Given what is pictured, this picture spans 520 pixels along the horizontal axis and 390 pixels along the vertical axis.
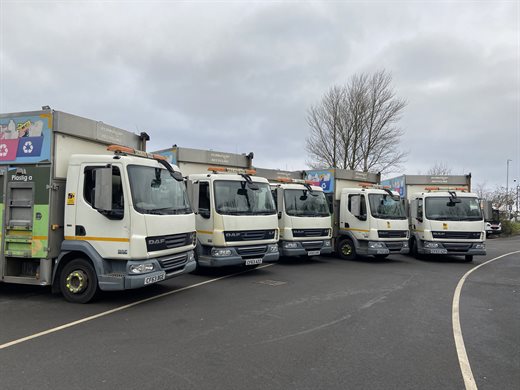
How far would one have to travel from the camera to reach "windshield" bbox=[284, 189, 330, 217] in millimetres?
12609

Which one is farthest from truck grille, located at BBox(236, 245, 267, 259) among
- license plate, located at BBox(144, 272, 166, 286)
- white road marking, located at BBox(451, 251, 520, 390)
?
white road marking, located at BBox(451, 251, 520, 390)

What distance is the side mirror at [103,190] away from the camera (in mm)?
6430

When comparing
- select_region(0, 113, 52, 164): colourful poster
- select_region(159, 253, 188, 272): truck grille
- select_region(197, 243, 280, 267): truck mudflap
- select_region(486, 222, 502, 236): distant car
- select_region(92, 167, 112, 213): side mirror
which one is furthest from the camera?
select_region(486, 222, 502, 236): distant car

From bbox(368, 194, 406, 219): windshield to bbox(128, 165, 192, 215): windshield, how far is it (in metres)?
7.97

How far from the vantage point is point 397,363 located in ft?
14.4

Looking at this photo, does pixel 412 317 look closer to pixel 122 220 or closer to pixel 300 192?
pixel 122 220

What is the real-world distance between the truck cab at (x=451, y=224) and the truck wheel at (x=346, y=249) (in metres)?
2.64


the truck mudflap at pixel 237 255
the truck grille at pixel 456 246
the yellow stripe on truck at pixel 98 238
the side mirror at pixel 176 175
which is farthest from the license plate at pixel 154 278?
the truck grille at pixel 456 246

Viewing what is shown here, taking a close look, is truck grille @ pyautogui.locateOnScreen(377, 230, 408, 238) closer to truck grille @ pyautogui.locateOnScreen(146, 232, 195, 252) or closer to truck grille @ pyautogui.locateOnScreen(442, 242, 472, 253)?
truck grille @ pyautogui.locateOnScreen(442, 242, 472, 253)

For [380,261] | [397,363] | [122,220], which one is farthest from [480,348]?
[380,261]

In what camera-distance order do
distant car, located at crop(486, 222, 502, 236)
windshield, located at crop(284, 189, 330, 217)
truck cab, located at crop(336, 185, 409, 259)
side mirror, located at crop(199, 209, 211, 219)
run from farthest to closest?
distant car, located at crop(486, 222, 502, 236) → truck cab, located at crop(336, 185, 409, 259) → windshield, located at crop(284, 189, 330, 217) → side mirror, located at crop(199, 209, 211, 219)

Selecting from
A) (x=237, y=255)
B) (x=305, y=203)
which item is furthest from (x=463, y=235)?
(x=237, y=255)

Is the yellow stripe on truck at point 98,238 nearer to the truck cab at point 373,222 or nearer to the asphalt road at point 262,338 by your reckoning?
the asphalt road at point 262,338

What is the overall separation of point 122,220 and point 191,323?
7.00 ft
